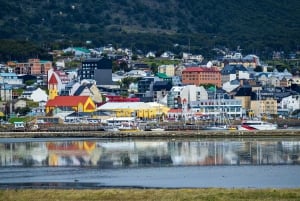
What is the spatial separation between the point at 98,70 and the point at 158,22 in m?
38.0

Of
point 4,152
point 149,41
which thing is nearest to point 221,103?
point 4,152

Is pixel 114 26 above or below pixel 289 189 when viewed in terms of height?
above

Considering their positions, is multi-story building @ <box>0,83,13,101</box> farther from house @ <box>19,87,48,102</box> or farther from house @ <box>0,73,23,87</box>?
house @ <box>0,73,23,87</box>

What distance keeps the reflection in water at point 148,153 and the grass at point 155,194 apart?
28.6ft

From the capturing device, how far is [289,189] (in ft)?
85.2

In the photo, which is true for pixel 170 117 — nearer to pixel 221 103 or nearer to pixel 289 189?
pixel 221 103

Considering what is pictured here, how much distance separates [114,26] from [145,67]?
86.4ft

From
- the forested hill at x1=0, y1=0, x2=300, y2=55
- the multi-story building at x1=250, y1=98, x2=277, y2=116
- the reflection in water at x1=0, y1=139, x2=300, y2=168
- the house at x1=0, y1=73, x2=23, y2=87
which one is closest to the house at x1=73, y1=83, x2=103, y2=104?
the house at x1=0, y1=73, x2=23, y2=87

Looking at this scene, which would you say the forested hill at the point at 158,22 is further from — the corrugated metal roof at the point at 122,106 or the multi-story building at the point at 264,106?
the corrugated metal roof at the point at 122,106

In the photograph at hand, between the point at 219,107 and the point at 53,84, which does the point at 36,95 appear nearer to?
the point at 53,84

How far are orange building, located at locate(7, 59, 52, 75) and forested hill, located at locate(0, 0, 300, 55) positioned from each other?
16.0m

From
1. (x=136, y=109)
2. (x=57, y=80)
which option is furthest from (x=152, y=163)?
(x=57, y=80)

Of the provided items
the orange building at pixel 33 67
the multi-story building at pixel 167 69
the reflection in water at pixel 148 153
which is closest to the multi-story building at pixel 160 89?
the multi-story building at pixel 167 69

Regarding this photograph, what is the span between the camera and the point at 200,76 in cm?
7800
